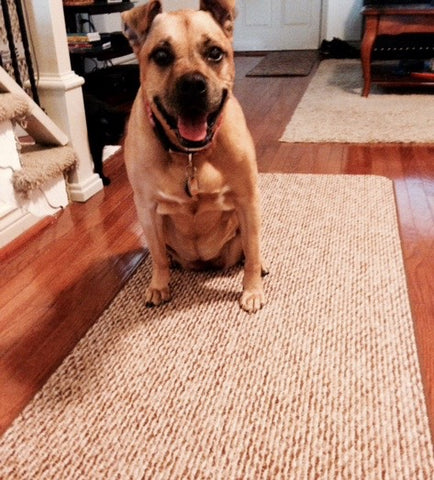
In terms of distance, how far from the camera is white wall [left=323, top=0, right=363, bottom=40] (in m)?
5.64

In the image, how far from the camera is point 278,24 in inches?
239

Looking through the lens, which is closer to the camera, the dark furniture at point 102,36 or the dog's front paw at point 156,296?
the dog's front paw at point 156,296

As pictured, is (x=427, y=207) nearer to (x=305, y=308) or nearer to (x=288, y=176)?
(x=288, y=176)

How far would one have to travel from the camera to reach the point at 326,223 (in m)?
1.84

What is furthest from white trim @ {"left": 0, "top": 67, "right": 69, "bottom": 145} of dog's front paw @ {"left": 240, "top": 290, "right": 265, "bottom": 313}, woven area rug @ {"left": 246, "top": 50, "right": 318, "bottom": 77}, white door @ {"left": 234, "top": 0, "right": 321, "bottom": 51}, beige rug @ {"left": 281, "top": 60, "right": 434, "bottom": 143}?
white door @ {"left": 234, "top": 0, "right": 321, "bottom": 51}

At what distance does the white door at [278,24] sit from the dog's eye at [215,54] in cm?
528

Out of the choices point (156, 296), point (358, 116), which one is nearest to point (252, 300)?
point (156, 296)

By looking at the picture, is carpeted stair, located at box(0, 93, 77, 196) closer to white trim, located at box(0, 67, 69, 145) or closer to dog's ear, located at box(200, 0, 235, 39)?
A: white trim, located at box(0, 67, 69, 145)

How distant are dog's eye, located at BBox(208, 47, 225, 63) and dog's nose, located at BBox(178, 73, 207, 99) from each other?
0.09 metres

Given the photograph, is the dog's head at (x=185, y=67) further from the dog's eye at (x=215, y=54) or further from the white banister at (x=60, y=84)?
the white banister at (x=60, y=84)

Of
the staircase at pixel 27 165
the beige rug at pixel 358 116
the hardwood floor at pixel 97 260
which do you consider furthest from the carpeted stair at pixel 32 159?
the beige rug at pixel 358 116

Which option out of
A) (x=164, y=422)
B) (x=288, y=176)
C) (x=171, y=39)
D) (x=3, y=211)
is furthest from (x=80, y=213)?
(x=164, y=422)

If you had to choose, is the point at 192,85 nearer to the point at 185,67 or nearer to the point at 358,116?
the point at 185,67

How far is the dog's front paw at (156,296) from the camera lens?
143 centimetres
